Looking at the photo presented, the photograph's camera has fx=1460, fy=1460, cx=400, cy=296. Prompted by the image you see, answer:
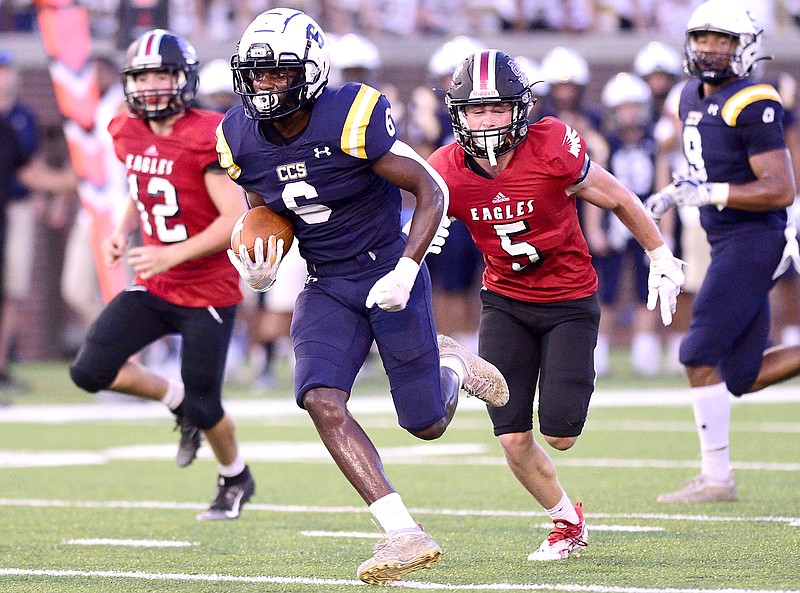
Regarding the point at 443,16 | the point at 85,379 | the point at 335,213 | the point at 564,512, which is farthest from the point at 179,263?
the point at 443,16

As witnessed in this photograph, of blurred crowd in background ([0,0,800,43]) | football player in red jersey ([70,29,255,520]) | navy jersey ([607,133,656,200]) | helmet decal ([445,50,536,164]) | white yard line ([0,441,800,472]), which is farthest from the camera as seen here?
blurred crowd in background ([0,0,800,43])

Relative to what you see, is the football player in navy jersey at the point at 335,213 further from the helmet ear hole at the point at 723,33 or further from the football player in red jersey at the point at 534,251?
the helmet ear hole at the point at 723,33

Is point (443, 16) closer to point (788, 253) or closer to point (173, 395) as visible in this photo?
point (788, 253)

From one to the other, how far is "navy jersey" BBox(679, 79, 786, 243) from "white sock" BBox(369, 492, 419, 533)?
235 cm

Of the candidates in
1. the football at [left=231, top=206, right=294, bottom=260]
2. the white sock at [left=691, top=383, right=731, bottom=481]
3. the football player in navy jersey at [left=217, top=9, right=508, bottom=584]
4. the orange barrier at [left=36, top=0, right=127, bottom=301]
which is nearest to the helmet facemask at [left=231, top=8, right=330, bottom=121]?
the football player in navy jersey at [left=217, top=9, right=508, bottom=584]

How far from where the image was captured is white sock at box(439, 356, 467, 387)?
4629mm

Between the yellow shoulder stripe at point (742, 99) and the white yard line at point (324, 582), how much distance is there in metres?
2.42

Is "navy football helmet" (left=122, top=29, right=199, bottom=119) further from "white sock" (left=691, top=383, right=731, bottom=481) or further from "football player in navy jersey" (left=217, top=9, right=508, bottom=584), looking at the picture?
"white sock" (left=691, top=383, right=731, bottom=481)

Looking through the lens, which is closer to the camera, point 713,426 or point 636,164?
point 713,426

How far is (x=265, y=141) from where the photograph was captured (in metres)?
4.42

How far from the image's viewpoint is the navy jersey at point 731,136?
571cm

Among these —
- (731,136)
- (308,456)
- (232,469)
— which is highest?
(731,136)

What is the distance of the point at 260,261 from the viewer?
4.41 m

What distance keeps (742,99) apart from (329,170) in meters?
2.10
